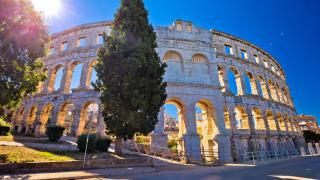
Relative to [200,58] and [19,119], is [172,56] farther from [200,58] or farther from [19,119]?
[19,119]

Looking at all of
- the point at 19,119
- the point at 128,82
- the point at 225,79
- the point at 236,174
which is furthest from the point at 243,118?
the point at 19,119

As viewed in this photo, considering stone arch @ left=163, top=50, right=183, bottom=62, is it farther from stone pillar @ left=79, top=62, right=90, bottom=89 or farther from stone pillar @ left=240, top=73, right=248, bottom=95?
stone pillar @ left=79, top=62, right=90, bottom=89

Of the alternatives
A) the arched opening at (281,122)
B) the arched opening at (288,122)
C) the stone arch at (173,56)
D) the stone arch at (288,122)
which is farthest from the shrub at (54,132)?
the arched opening at (288,122)

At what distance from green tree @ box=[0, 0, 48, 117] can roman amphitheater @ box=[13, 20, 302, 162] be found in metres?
6.40

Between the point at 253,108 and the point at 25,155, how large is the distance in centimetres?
2587

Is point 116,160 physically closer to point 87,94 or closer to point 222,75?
point 87,94

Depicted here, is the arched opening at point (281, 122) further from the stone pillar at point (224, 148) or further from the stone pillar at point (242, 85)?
the stone pillar at point (224, 148)

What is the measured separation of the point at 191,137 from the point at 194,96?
4565 millimetres

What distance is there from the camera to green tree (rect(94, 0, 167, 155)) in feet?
40.0

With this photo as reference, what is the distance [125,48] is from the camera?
12.8m

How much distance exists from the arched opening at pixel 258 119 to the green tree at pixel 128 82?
18.4m

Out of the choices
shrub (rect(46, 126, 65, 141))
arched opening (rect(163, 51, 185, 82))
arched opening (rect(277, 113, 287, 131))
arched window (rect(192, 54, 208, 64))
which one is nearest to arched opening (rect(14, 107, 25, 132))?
shrub (rect(46, 126, 65, 141))

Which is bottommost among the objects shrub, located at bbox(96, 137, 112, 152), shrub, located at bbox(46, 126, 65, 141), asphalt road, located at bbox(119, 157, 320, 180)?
asphalt road, located at bbox(119, 157, 320, 180)

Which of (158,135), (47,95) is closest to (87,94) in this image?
A: (47,95)
